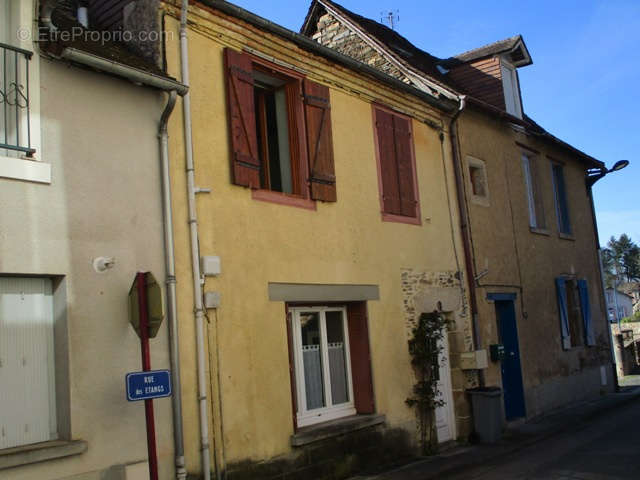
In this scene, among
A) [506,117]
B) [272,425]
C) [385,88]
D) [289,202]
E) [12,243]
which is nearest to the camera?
[12,243]

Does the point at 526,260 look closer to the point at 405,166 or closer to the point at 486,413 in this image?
the point at 486,413

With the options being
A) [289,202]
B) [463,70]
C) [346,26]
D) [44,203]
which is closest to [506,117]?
[463,70]

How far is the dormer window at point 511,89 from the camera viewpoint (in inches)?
546

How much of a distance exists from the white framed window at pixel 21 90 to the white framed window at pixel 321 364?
365 cm

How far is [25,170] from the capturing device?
538 cm

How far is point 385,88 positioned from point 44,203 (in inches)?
231

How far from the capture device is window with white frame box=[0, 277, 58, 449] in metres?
5.25

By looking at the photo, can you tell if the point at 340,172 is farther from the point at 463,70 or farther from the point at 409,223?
the point at 463,70

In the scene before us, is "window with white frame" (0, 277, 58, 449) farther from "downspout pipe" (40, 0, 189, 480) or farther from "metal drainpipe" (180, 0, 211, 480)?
"metal drainpipe" (180, 0, 211, 480)

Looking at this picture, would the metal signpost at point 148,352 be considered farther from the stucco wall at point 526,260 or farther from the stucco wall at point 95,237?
the stucco wall at point 526,260

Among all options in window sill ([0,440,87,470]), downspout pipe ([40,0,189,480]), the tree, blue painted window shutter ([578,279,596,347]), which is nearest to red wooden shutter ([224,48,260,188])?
downspout pipe ([40,0,189,480])

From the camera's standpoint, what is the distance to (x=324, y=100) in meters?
8.73

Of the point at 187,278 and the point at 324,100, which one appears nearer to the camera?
the point at 187,278

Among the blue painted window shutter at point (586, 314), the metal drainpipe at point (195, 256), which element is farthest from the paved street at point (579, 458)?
the blue painted window shutter at point (586, 314)
